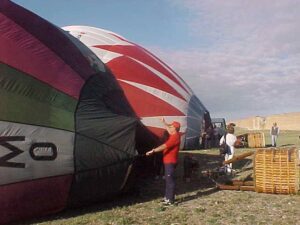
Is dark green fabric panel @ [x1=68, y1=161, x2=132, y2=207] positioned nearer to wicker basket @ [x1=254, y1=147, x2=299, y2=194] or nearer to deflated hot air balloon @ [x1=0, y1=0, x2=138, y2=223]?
deflated hot air balloon @ [x1=0, y1=0, x2=138, y2=223]

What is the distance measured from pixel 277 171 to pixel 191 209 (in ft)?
7.57

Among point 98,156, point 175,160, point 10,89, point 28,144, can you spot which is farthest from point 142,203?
point 10,89

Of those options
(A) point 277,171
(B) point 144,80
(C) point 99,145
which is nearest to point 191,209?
(C) point 99,145

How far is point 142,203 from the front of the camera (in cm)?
962

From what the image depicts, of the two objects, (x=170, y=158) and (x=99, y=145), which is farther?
(x=170, y=158)

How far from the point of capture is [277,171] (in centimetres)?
1030

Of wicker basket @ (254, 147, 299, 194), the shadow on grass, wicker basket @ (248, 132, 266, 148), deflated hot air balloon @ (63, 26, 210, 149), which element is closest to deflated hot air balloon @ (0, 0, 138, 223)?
the shadow on grass

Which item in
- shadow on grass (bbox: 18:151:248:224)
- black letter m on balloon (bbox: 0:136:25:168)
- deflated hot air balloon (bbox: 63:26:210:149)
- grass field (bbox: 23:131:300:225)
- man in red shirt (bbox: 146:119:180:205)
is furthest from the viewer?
deflated hot air balloon (bbox: 63:26:210:149)

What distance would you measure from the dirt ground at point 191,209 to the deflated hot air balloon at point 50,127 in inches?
14.8

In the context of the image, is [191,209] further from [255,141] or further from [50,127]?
[255,141]

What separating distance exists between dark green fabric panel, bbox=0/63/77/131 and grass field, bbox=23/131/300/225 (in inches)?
65.2

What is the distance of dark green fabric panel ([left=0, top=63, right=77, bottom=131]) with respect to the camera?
7.66 m

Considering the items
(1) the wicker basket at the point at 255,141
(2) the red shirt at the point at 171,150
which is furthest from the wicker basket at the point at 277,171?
(1) the wicker basket at the point at 255,141

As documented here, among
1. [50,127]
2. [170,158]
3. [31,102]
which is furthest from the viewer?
[170,158]
